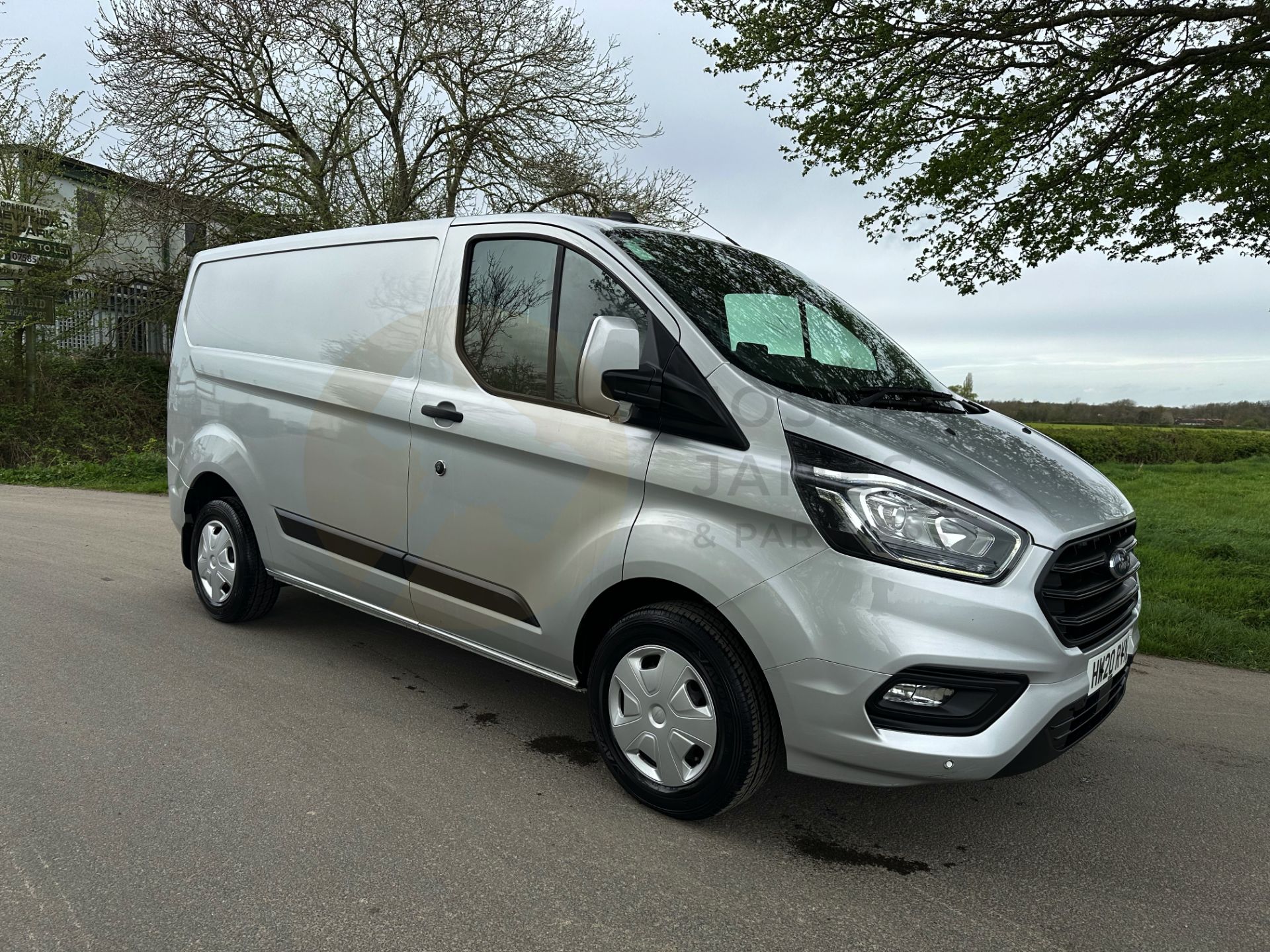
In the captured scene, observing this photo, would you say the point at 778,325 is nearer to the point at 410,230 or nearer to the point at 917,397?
the point at 917,397

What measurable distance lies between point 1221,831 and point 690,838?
6.06 feet

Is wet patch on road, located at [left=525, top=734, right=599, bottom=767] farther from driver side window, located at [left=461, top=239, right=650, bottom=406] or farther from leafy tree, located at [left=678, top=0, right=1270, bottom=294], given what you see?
leafy tree, located at [left=678, top=0, right=1270, bottom=294]

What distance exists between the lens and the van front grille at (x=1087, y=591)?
2.70 m

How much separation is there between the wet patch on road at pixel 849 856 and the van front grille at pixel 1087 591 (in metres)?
0.85

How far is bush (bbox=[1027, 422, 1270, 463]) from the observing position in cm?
2189

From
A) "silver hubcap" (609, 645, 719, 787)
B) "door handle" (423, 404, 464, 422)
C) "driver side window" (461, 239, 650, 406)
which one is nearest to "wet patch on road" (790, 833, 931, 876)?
"silver hubcap" (609, 645, 719, 787)

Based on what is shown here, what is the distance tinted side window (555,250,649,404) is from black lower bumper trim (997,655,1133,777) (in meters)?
1.84

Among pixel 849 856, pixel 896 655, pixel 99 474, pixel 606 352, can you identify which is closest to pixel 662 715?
pixel 849 856

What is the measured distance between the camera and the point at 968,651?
2588 mm

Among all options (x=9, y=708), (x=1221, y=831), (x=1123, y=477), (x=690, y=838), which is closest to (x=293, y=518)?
(x=9, y=708)

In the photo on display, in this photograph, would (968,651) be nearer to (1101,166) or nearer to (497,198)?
(1101,166)

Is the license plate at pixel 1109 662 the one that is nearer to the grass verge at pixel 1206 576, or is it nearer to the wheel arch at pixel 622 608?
the wheel arch at pixel 622 608

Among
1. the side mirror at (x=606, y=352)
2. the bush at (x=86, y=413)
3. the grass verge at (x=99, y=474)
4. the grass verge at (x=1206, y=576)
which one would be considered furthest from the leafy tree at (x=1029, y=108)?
the bush at (x=86, y=413)

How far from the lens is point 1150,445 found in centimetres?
2286
